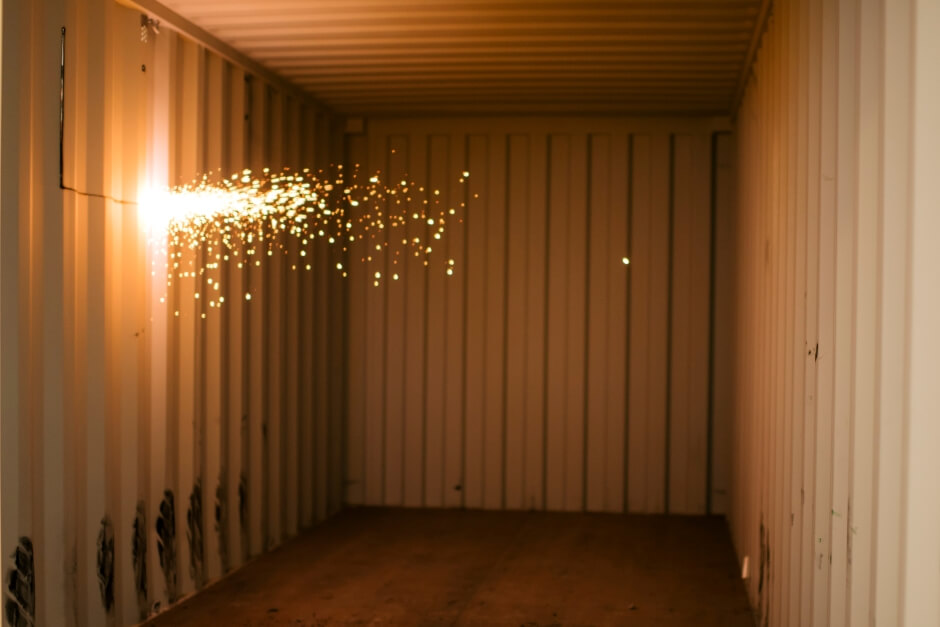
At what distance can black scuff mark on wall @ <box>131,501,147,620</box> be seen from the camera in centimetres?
497

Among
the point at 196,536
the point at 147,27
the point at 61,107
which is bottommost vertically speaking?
the point at 196,536

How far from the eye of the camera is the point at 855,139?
2.93m

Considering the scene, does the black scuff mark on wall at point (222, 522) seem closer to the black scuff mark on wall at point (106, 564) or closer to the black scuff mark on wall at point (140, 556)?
the black scuff mark on wall at point (140, 556)

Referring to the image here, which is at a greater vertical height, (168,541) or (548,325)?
(548,325)

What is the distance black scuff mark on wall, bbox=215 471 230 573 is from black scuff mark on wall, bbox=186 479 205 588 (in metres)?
0.21

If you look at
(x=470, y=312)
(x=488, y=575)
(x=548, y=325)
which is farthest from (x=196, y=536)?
(x=548, y=325)

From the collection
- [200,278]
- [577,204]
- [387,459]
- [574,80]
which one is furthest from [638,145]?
[200,278]

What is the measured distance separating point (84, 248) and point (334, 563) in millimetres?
2709

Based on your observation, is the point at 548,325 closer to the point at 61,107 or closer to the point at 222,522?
the point at 222,522

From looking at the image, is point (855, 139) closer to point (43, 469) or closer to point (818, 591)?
point (818, 591)

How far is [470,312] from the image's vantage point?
8.11 m

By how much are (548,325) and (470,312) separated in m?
0.61

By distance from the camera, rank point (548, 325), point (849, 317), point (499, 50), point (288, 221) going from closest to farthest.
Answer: point (849, 317) < point (499, 50) < point (288, 221) < point (548, 325)

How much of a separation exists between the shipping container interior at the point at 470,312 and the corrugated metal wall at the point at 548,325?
0.02 metres
